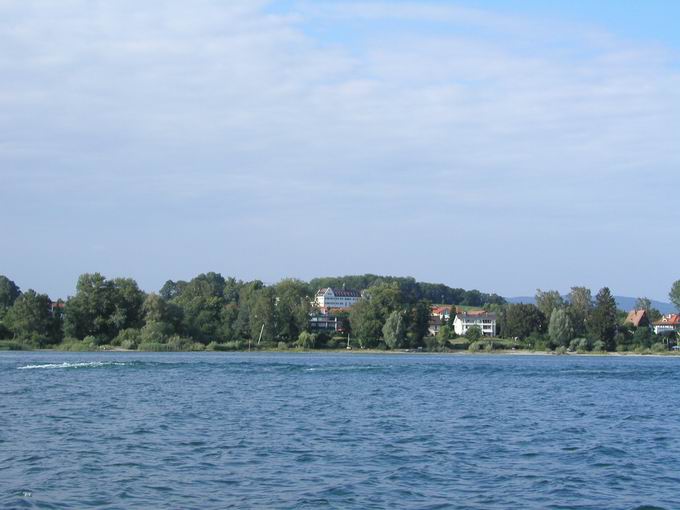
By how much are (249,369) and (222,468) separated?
45287mm

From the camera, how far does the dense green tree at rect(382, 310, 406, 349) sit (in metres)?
124

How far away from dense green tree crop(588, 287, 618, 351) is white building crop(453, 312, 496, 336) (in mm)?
35891

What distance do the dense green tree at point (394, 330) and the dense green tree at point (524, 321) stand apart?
23.4 m

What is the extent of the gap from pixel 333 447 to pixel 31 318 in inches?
3925

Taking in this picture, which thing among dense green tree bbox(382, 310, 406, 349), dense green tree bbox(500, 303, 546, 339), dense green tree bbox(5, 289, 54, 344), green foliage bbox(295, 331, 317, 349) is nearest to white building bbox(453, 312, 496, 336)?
dense green tree bbox(500, 303, 546, 339)

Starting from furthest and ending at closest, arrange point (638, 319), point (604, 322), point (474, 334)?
point (638, 319) → point (474, 334) → point (604, 322)

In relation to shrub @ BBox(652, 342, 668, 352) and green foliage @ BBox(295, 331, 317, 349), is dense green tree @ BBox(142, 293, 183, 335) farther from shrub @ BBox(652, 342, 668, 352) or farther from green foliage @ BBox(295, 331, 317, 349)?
shrub @ BBox(652, 342, 668, 352)

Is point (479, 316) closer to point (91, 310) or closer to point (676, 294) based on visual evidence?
point (676, 294)

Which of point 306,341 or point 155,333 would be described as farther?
point 306,341

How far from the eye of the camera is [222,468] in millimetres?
20938

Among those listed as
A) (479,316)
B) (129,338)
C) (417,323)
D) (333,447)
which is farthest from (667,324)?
(333,447)

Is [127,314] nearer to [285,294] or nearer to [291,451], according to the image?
[285,294]

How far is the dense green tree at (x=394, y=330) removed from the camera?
406 ft

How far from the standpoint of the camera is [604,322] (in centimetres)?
13362
